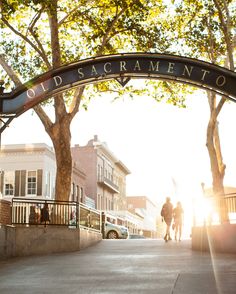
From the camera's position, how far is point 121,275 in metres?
10.7

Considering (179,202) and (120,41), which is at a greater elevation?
(120,41)

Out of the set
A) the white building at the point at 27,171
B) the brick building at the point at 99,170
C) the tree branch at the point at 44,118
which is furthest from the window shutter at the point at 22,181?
the tree branch at the point at 44,118

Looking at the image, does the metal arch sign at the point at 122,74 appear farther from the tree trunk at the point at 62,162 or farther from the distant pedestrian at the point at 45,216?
the tree trunk at the point at 62,162

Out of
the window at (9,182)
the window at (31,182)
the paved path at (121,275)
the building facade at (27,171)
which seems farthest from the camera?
the window at (9,182)

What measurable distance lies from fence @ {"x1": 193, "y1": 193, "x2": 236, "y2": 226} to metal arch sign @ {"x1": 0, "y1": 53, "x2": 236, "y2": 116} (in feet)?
25.3

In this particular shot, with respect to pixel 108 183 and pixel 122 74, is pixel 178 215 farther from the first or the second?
pixel 108 183

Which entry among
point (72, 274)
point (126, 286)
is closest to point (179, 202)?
point (72, 274)

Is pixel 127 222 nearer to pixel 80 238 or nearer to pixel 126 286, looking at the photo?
pixel 80 238

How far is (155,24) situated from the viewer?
2336 cm

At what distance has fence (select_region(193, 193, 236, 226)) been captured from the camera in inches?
684

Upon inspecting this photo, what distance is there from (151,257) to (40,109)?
8502mm

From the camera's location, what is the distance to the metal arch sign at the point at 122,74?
32.7 ft

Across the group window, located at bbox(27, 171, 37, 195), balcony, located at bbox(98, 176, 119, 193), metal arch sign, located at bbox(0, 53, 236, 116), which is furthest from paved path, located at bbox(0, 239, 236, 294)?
balcony, located at bbox(98, 176, 119, 193)

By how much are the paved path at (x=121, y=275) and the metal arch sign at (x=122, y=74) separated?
3.37m
